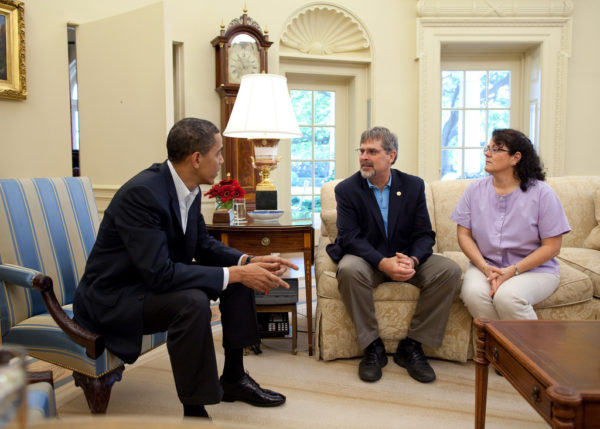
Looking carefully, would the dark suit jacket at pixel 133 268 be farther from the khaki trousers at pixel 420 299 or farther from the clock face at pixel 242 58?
the clock face at pixel 242 58

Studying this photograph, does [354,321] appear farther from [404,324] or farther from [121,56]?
[121,56]

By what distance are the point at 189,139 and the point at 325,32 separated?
3.83 m

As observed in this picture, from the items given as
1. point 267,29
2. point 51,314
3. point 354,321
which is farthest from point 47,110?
point 354,321

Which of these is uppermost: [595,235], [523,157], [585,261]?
[523,157]

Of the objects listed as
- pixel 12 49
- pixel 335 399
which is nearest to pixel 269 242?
pixel 335 399

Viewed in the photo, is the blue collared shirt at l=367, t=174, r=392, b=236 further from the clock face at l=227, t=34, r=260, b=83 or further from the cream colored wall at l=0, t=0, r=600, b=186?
the clock face at l=227, t=34, r=260, b=83

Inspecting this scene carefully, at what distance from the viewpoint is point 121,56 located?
354 centimetres

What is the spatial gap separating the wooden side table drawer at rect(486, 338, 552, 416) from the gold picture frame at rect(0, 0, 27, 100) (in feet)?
11.1

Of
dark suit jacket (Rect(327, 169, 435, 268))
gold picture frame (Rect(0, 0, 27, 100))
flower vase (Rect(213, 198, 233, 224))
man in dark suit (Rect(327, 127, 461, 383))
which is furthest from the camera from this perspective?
gold picture frame (Rect(0, 0, 27, 100))

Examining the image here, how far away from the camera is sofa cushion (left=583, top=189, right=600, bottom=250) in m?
2.83

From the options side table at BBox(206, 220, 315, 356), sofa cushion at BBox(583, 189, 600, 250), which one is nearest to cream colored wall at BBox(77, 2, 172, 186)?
side table at BBox(206, 220, 315, 356)

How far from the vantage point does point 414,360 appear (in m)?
2.43

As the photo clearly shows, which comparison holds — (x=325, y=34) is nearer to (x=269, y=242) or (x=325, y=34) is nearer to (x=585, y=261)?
(x=269, y=242)

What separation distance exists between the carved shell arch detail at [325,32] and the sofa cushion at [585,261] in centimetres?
323
